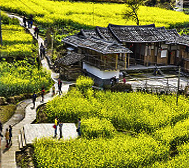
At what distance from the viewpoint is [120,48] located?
31.0 metres

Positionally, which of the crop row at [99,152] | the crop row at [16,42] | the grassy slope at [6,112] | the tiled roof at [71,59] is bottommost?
the crop row at [99,152]

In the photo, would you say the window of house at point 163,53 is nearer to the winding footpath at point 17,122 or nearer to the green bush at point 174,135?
the winding footpath at point 17,122

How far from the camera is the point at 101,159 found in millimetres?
18125

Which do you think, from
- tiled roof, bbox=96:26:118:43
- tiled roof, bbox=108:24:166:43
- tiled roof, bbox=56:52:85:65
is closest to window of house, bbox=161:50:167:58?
tiled roof, bbox=108:24:166:43

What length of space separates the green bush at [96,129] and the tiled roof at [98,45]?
940cm

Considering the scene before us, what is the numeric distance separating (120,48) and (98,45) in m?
2.23

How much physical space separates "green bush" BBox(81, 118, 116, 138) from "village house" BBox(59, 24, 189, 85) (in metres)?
9.21

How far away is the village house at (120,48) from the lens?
1240 inches

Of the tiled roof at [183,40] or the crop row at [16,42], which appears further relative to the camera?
the crop row at [16,42]

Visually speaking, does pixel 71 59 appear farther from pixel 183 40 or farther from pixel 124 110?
pixel 183 40

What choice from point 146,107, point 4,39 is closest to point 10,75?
point 4,39

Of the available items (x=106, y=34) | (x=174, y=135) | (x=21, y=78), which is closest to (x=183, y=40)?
(x=106, y=34)

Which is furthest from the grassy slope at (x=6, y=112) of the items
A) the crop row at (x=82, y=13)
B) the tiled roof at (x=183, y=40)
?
the crop row at (x=82, y=13)

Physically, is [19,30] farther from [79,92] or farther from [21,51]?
[79,92]
